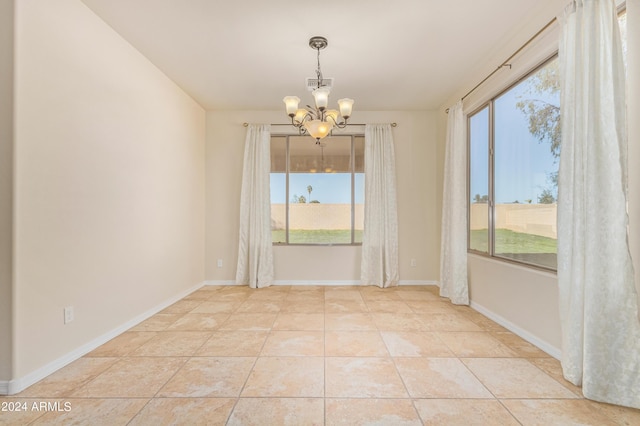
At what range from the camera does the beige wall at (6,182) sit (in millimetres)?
1890

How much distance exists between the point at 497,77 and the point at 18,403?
4.69m

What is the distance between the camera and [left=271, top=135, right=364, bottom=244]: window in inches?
199

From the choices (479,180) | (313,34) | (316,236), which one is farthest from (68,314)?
(479,180)

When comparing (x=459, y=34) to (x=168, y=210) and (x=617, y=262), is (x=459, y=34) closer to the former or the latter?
(x=617, y=262)

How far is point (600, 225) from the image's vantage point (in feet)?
5.91

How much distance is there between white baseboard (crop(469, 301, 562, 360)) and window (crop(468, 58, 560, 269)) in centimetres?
62

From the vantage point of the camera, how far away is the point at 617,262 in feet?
5.77

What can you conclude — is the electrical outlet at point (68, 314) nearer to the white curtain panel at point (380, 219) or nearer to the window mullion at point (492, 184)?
the white curtain panel at point (380, 219)

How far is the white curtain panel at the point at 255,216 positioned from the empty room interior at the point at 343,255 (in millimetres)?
35

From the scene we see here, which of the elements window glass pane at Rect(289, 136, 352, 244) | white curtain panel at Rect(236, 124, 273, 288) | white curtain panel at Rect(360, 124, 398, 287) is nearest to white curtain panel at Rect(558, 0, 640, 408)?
white curtain panel at Rect(360, 124, 398, 287)

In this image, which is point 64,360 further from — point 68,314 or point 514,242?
point 514,242

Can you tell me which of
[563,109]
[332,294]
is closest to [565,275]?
[563,109]

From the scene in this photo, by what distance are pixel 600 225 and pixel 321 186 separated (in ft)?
12.2

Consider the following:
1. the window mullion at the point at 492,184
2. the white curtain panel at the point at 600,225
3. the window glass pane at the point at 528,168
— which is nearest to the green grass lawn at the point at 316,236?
the window mullion at the point at 492,184
